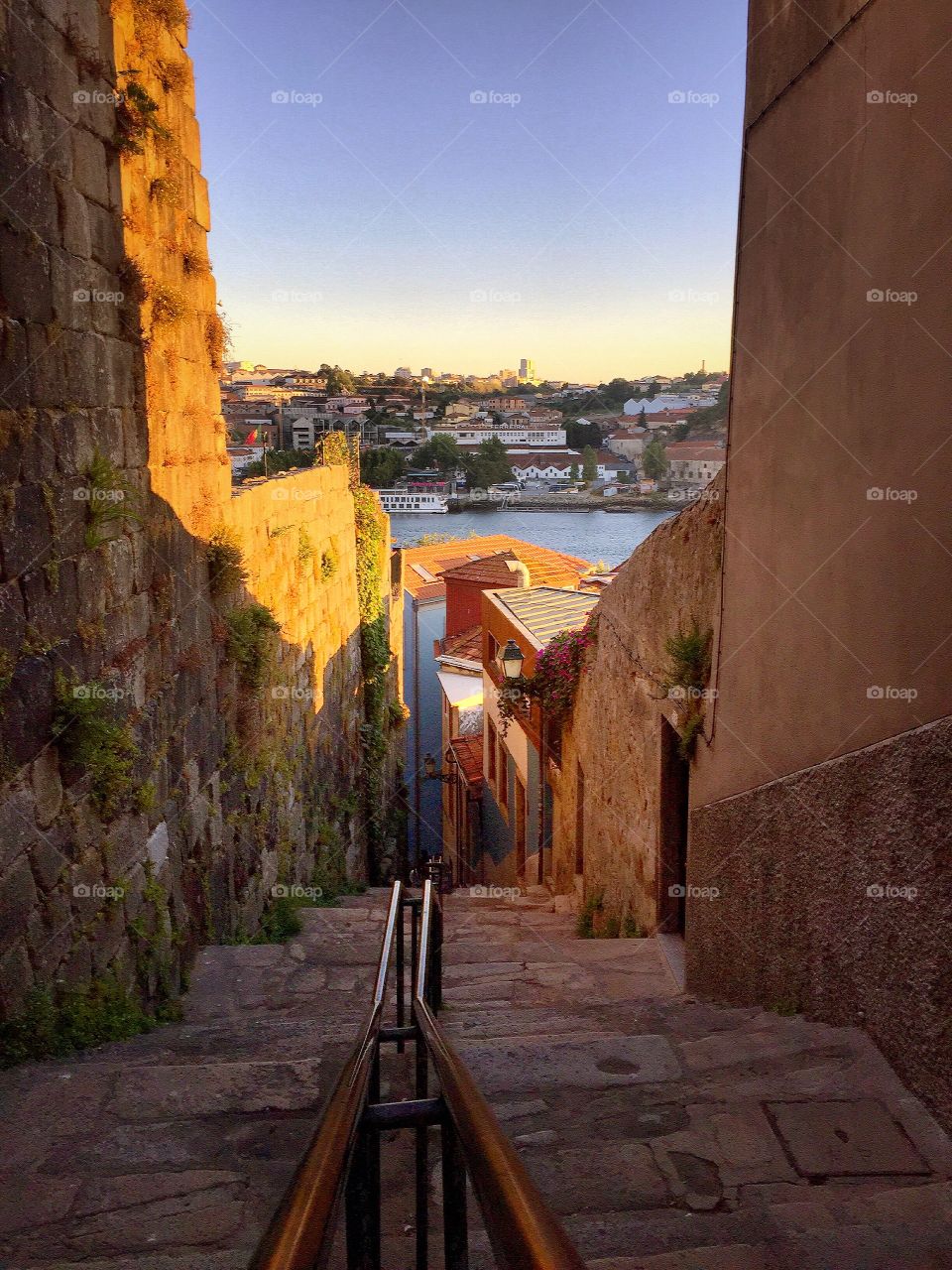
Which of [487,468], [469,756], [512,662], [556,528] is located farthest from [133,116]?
[487,468]

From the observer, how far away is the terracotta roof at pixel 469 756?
17.9m

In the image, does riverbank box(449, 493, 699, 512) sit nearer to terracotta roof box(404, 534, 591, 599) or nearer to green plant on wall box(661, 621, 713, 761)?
green plant on wall box(661, 621, 713, 761)

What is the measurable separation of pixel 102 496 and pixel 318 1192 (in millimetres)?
3352

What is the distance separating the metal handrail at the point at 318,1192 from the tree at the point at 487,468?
23273 mm

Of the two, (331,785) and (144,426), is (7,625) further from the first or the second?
(331,785)

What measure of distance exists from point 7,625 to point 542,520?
22.0m

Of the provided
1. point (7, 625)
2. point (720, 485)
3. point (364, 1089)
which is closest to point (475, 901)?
point (720, 485)

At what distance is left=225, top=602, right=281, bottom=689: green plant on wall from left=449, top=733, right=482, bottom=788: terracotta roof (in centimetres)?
1111

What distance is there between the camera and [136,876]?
4.49m

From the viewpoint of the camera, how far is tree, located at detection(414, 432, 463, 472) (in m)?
24.8

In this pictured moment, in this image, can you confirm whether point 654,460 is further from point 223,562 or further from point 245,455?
point 223,562

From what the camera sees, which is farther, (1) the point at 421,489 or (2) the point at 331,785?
(1) the point at 421,489

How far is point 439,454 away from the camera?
24.8m

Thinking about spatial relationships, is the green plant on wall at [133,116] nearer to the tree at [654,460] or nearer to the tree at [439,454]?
the tree at [654,460]
